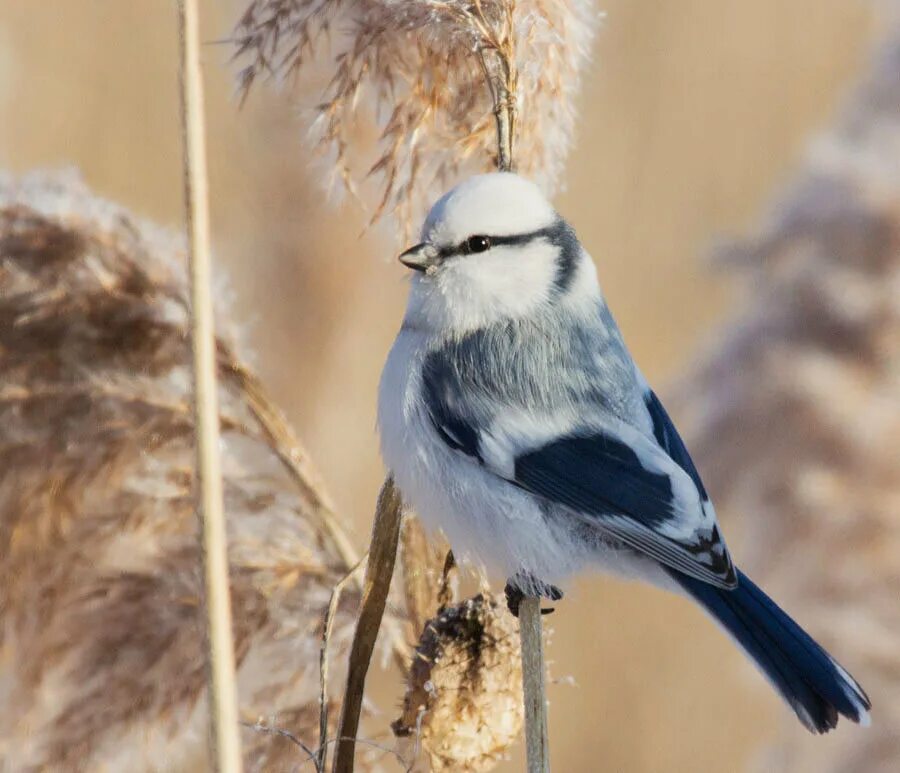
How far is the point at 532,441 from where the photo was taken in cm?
112

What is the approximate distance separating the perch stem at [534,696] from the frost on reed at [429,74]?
0.40 meters

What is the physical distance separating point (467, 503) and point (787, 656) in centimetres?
32

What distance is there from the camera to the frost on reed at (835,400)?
1396 millimetres

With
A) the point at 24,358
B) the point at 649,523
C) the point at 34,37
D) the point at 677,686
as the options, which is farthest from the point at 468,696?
the point at 34,37

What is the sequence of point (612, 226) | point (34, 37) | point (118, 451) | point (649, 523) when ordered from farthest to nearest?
point (612, 226), point (34, 37), point (118, 451), point (649, 523)

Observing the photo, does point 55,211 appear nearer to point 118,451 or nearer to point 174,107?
point 118,451

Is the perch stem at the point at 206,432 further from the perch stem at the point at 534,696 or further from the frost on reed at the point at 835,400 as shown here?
the frost on reed at the point at 835,400

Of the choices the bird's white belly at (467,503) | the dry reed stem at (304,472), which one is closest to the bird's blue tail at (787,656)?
the bird's white belly at (467,503)

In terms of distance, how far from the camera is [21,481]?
1.17 metres

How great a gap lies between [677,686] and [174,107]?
135cm

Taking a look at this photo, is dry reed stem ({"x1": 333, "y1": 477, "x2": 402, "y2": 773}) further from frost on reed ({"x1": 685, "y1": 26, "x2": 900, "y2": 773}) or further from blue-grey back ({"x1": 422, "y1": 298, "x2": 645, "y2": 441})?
frost on reed ({"x1": 685, "y1": 26, "x2": 900, "y2": 773})

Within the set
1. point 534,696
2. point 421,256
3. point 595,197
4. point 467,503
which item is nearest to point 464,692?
point 534,696

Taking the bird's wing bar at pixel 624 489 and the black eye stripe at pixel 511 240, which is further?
the black eye stripe at pixel 511 240

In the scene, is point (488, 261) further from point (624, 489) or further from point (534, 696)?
point (534, 696)
